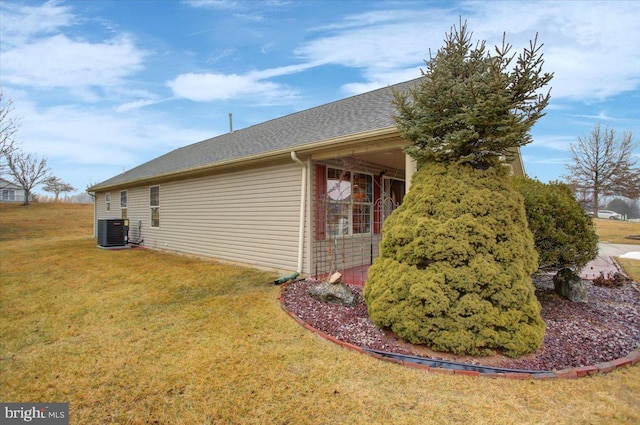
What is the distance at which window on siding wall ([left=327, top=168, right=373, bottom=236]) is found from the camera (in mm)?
7008

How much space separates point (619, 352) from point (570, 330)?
1.74 ft

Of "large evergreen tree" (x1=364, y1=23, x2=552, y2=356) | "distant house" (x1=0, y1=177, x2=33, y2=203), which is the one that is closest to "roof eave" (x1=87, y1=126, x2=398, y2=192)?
"large evergreen tree" (x1=364, y1=23, x2=552, y2=356)

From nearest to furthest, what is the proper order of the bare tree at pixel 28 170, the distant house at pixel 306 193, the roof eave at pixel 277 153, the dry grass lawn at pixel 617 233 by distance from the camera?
the roof eave at pixel 277 153
the distant house at pixel 306 193
the dry grass lawn at pixel 617 233
the bare tree at pixel 28 170

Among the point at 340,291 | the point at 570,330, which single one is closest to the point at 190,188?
the point at 340,291

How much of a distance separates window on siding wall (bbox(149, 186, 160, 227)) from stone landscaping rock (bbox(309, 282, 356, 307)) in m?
8.85

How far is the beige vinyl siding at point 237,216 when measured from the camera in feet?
23.0

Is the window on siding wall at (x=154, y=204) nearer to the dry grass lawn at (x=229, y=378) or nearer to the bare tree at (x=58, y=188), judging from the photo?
the dry grass lawn at (x=229, y=378)

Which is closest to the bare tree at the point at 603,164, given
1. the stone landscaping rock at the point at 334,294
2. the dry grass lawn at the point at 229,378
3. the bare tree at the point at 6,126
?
the stone landscaping rock at the point at 334,294

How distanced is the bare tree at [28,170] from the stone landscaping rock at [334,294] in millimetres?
35594

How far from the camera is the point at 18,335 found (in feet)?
13.1

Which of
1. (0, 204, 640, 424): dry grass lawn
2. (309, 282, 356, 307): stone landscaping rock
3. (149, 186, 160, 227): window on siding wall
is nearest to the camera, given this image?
(0, 204, 640, 424): dry grass lawn

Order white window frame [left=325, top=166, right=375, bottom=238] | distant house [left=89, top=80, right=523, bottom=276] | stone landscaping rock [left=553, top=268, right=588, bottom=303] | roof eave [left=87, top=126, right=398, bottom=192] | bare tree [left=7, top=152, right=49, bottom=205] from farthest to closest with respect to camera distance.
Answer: bare tree [left=7, top=152, right=49, bottom=205]
white window frame [left=325, top=166, right=375, bottom=238]
distant house [left=89, top=80, right=523, bottom=276]
roof eave [left=87, top=126, right=398, bottom=192]
stone landscaping rock [left=553, top=268, right=588, bottom=303]

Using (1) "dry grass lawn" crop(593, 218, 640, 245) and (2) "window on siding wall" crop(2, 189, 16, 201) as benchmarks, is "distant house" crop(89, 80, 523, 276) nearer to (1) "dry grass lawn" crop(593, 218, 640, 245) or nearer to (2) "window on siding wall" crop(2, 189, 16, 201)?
(1) "dry grass lawn" crop(593, 218, 640, 245)

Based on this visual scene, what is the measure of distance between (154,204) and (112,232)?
6.48 feet
